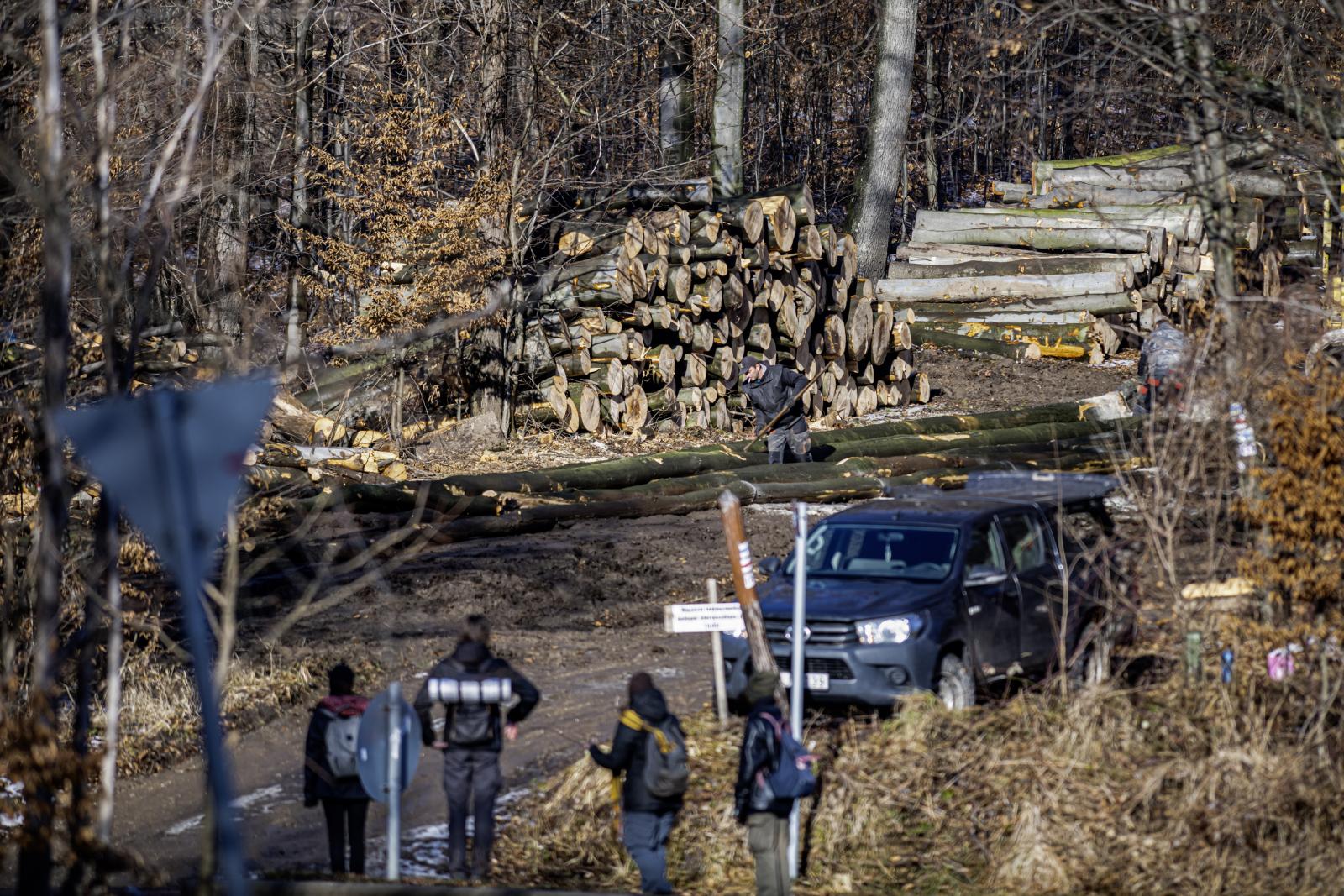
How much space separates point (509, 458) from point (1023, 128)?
1017 centimetres

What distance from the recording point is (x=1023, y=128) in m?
12.0

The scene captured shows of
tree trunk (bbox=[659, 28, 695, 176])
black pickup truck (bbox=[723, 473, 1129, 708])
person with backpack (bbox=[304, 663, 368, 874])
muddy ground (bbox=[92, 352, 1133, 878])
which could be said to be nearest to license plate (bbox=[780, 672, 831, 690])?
black pickup truck (bbox=[723, 473, 1129, 708])

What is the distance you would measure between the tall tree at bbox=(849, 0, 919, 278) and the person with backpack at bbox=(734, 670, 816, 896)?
76.8ft

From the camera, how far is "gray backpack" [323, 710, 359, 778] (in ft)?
28.3

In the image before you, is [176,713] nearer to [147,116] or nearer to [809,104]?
[147,116]

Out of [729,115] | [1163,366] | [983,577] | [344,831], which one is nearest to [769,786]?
[344,831]

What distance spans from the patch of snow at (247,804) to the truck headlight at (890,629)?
4017 mm

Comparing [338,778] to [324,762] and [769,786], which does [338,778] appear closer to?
[324,762]

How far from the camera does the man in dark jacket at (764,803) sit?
789 centimetres

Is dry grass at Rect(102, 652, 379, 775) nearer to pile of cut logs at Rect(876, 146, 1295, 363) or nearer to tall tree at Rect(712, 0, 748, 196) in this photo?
tall tree at Rect(712, 0, 748, 196)

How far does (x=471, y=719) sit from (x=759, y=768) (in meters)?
1.78

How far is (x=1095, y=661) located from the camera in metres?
10.0

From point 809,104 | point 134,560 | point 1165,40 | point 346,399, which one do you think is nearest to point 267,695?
point 134,560

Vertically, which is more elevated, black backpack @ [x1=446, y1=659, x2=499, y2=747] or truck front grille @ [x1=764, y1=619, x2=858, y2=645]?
truck front grille @ [x1=764, y1=619, x2=858, y2=645]
